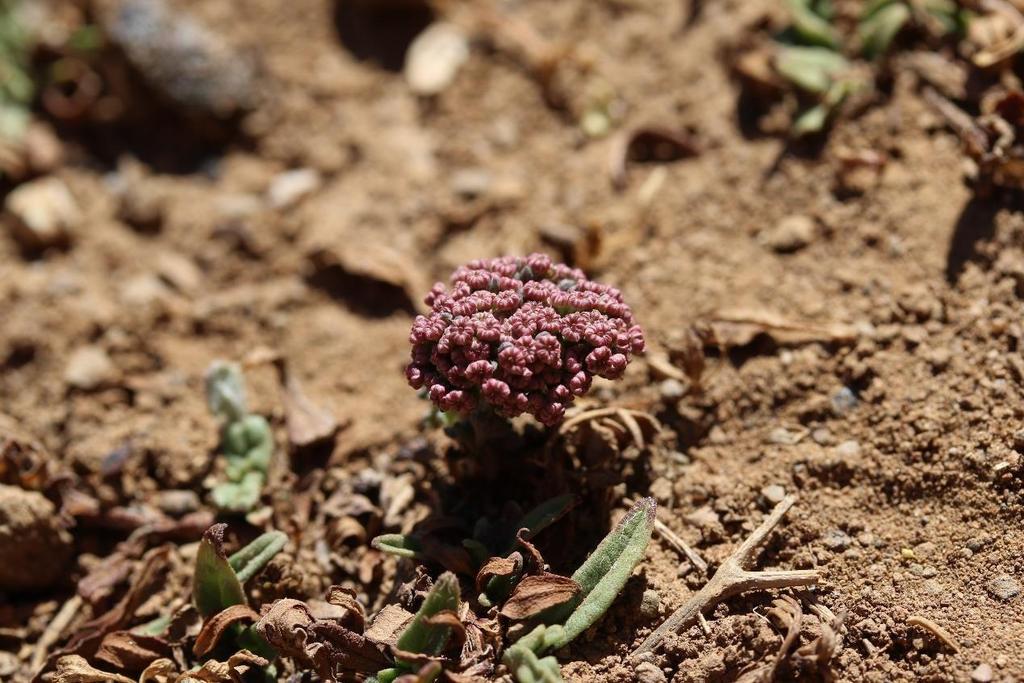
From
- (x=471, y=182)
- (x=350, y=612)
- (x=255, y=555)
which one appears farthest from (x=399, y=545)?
(x=471, y=182)

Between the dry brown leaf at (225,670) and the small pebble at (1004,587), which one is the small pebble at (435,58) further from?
the small pebble at (1004,587)

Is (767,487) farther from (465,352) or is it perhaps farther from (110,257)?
(110,257)

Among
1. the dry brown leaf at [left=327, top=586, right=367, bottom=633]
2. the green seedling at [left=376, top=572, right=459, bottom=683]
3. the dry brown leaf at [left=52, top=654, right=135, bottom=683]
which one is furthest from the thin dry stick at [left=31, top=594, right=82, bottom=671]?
the green seedling at [left=376, top=572, right=459, bottom=683]

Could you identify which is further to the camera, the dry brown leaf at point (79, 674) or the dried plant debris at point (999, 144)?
the dried plant debris at point (999, 144)

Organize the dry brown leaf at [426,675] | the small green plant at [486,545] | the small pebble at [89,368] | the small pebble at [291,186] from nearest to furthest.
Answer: the dry brown leaf at [426,675] < the small green plant at [486,545] < the small pebble at [89,368] < the small pebble at [291,186]

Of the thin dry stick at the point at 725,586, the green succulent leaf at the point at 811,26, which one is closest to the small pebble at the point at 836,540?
the thin dry stick at the point at 725,586

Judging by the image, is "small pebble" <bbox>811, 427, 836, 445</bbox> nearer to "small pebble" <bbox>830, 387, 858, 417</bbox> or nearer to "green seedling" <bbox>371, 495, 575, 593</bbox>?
"small pebble" <bbox>830, 387, 858, 417</bbox>
